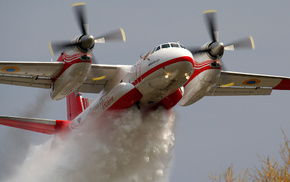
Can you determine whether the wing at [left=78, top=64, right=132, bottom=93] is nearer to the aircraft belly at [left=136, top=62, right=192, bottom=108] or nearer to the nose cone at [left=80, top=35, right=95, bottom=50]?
the aircraft belly at [left=136, top=62, right=192, bottom=108]

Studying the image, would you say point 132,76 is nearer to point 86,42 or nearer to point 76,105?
point 86,42

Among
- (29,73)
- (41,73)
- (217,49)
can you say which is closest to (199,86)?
(217,49)

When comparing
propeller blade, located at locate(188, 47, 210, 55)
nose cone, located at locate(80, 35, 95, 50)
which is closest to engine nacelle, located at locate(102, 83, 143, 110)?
nose cone, located at locate(80, 35, 95, 50)

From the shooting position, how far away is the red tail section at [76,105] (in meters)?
21.4

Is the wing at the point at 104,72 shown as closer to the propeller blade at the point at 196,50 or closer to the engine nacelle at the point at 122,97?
the engine nacelle at the point at 122,97

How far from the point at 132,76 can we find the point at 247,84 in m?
5.50

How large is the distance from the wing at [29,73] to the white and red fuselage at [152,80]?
38cm

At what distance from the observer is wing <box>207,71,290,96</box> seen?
18.4 metres

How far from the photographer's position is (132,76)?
16.2 meters

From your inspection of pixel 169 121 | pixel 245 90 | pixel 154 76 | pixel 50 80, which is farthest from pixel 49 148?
pixel 245 90

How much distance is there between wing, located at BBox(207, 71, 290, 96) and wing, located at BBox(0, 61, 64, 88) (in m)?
6.65

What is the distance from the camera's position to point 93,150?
17234 millimetres

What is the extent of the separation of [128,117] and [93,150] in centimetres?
196

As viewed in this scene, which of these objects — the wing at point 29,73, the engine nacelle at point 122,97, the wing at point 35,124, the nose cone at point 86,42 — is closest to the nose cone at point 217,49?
the engine nacelle at point 122,97
